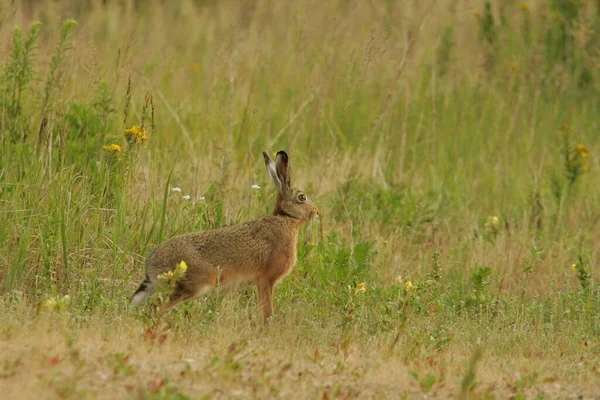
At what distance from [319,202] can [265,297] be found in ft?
7.77

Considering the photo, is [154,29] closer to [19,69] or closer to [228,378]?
[19,69]

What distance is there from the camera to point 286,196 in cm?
738

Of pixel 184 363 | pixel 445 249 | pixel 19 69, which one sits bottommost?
pixel 445 249

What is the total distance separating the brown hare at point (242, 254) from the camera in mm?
6449

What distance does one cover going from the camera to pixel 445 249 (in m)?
9.08

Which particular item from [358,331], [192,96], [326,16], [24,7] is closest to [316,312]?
[358,331]

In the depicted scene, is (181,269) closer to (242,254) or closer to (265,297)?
(242,254)

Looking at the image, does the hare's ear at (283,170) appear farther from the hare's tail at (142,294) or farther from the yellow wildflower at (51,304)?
the yellow wildflower at (51,304)

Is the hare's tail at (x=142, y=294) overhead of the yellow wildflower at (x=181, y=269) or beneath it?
beneath

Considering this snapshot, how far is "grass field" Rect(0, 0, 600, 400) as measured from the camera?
557cm

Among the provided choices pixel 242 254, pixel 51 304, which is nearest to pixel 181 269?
pixel 51 304

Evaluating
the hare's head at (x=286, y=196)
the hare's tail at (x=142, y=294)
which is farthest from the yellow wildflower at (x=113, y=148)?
the hare's tail at (x=142, y=294)

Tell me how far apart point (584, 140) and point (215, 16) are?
5787 millimetres

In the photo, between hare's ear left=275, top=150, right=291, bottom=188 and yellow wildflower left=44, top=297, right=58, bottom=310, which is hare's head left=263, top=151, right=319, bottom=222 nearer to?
hare's ear left=275, top=150, right=291, bottom=188
